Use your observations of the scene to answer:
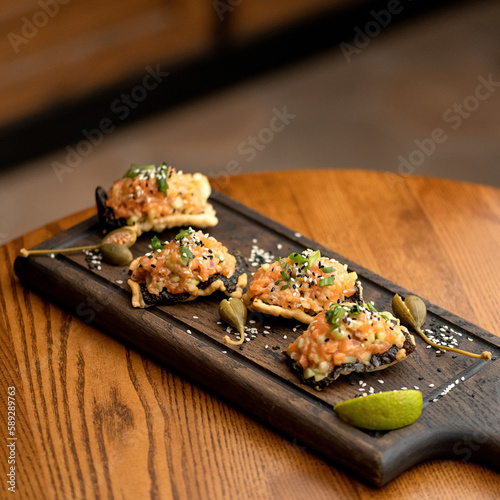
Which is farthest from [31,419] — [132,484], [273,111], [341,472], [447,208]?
[273,111]

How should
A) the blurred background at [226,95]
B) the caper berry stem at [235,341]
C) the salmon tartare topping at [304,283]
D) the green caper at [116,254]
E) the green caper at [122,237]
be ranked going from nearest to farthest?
1. the caper berry stem at [235,341]
2. the salmon tartare topping at [304,283]
3. the green caper at [116,254]
4. the green caper at [122,237]
5. the blurred background at [226,95]

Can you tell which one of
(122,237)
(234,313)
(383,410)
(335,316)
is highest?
(122,237)

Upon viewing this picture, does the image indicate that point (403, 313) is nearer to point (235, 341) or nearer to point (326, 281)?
point (326, 281)

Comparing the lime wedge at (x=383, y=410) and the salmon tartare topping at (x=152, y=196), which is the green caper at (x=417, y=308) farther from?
the salmon tartare topping at (x=152, y=196)

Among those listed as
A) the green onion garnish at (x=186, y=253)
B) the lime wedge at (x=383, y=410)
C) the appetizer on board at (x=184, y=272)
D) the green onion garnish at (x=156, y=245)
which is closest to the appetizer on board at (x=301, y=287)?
the appetizer on board at (x=184, y=272)

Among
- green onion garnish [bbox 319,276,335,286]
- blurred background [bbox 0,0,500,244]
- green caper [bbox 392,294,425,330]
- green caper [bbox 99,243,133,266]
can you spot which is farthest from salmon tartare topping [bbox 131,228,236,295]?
blurred background [bbox 0,0,500,244]

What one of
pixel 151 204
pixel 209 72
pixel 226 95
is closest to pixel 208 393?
pixel 151 204
